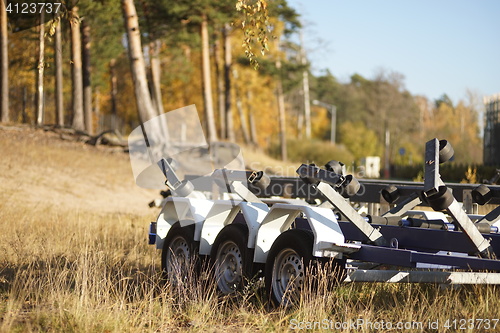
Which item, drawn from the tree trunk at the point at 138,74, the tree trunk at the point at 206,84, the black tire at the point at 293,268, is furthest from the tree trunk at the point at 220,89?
the black tire at the point at 293,268

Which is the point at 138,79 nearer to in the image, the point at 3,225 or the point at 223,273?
the point at 3,225

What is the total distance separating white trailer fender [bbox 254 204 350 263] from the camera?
6.80m

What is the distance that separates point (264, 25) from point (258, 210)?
13.5 feet

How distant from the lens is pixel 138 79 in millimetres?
30125

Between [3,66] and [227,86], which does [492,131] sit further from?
[3,66]

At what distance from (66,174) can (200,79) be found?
40693 mm

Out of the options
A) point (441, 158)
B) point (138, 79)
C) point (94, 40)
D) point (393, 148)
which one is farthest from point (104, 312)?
point (393, 148)

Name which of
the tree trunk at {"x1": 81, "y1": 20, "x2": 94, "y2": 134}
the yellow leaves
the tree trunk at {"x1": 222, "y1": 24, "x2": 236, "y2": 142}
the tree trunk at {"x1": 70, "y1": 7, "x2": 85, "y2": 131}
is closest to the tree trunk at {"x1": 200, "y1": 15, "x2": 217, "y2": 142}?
the tree trunk at {"x1": 222, "y1": 24, "x2": 236, "y2": 142}

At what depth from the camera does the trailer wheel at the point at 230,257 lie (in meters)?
7.77

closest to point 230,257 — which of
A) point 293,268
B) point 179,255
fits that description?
point 179,255

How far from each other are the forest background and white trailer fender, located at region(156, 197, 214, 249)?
2.43 m

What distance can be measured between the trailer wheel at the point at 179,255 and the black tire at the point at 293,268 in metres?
1.20

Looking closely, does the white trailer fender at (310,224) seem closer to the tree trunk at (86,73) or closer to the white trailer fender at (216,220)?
the white trailer fender at (216,220)

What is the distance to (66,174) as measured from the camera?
2530 centimetres
